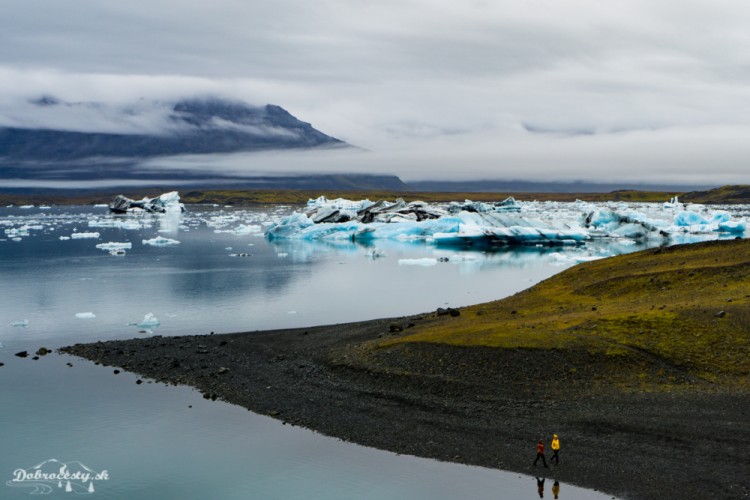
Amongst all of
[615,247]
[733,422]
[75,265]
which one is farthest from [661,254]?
[75,265]

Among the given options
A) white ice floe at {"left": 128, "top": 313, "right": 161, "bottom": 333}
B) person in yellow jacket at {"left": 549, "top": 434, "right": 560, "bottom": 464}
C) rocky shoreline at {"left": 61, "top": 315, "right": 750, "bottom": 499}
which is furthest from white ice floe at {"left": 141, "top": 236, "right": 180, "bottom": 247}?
person in yellow jacket at {"left": 549, "top": 434, "right": 560, "bottom": 464}

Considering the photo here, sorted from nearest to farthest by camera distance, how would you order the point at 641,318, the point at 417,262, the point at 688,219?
the point at 641,318 → the point at 417,262 → the point at 688,219

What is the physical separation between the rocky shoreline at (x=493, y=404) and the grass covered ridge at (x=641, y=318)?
3.28 feet

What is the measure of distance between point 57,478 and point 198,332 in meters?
19.9

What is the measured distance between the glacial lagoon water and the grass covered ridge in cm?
958

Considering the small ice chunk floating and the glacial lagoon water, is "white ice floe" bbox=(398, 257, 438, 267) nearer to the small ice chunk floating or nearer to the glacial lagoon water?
the glacial lagoon water

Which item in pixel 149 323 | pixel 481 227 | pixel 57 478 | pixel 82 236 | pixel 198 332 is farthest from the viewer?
pixel 82 236

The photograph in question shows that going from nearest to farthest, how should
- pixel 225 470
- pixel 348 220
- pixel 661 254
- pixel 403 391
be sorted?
pixel 225 470 < pixel 403 391 < pixel 661 254 < pixel 348 220

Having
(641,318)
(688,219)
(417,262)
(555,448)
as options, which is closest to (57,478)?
(555,448)

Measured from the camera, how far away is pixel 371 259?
85.2m

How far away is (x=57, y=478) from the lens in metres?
22.6

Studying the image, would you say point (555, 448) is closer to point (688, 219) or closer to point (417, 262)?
point (417, 262)

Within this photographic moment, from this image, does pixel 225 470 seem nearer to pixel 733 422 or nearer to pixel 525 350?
pixel 525 350

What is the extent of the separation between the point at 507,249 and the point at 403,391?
240ft
